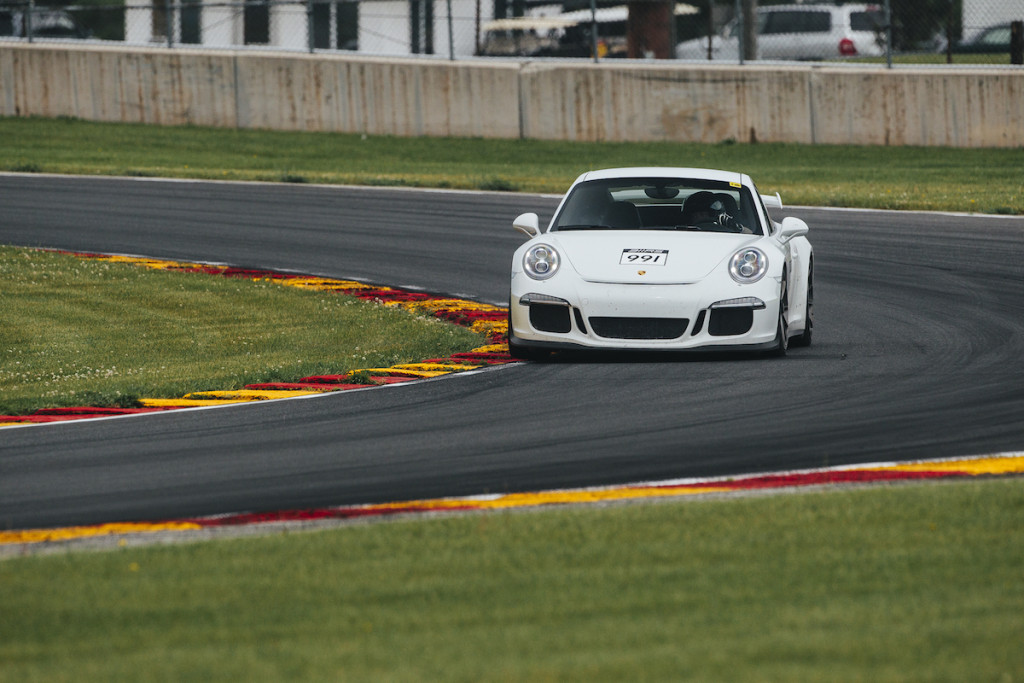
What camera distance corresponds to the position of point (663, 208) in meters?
11.2

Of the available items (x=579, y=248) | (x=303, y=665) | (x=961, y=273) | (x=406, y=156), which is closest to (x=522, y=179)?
(x=406, y=156)

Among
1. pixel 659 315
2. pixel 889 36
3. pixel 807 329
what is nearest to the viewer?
pixel 659 315

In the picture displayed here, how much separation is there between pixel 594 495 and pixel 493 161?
18.8m

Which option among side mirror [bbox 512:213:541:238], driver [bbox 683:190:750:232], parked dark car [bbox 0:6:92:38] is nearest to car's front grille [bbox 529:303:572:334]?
side mirror [bbox 512:213:541:238]

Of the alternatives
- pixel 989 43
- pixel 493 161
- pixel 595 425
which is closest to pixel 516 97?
pixel 493 161

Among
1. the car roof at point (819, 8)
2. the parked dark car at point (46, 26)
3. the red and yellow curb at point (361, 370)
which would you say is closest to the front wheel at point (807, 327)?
the red and yellow curb at point (361, 370)

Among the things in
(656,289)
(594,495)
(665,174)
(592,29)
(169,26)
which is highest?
(169,26)

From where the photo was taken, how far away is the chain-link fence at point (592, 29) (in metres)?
24.0

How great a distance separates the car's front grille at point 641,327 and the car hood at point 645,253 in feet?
0.76

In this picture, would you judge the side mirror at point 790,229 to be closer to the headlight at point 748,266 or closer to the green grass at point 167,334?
the headlight at point 748,266

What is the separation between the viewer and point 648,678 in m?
4.15

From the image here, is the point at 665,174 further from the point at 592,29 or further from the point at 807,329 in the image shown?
the point at 592,29

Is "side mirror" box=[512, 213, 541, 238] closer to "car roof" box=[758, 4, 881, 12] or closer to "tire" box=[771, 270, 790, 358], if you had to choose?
"tire" box=[771, 270, 790, 358]

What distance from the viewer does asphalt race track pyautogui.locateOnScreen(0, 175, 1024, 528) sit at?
684 cm
